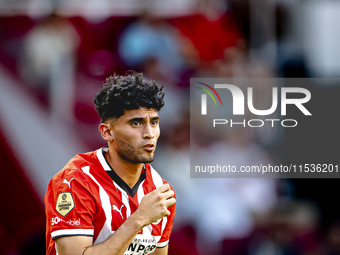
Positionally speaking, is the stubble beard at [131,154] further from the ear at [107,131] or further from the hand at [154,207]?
the hand at [154,207]

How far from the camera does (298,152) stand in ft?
17.9

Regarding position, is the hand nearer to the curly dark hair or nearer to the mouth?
the mouth

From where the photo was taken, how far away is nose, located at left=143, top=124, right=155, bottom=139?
2.80 m

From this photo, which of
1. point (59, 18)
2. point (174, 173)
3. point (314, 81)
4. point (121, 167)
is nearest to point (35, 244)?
point (174, 173)

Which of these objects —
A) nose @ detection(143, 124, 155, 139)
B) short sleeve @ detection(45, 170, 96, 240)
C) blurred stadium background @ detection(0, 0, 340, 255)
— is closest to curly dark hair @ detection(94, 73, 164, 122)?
A: nose @ detection(143, 124, 155, 139)

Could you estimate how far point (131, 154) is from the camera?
2836 millimetres

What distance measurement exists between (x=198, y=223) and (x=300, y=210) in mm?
1244

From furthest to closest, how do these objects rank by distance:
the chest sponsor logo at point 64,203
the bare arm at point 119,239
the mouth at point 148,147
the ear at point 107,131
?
the ear at point 107,131 → the mouth at point 148,147 → the chest sponsor logo at point 64,203 → the bare arm at point 119,239

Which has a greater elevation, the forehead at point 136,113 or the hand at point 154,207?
the forehead at point 136,113

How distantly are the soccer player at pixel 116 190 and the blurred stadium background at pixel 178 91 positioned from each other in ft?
6.07

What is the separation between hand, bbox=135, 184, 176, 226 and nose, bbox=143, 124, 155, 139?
0.36m

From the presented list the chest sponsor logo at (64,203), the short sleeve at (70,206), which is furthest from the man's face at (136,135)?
the chest sponsor logo at (64,203)

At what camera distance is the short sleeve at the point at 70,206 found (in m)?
2.56

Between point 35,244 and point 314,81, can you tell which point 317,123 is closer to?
point 314,81
